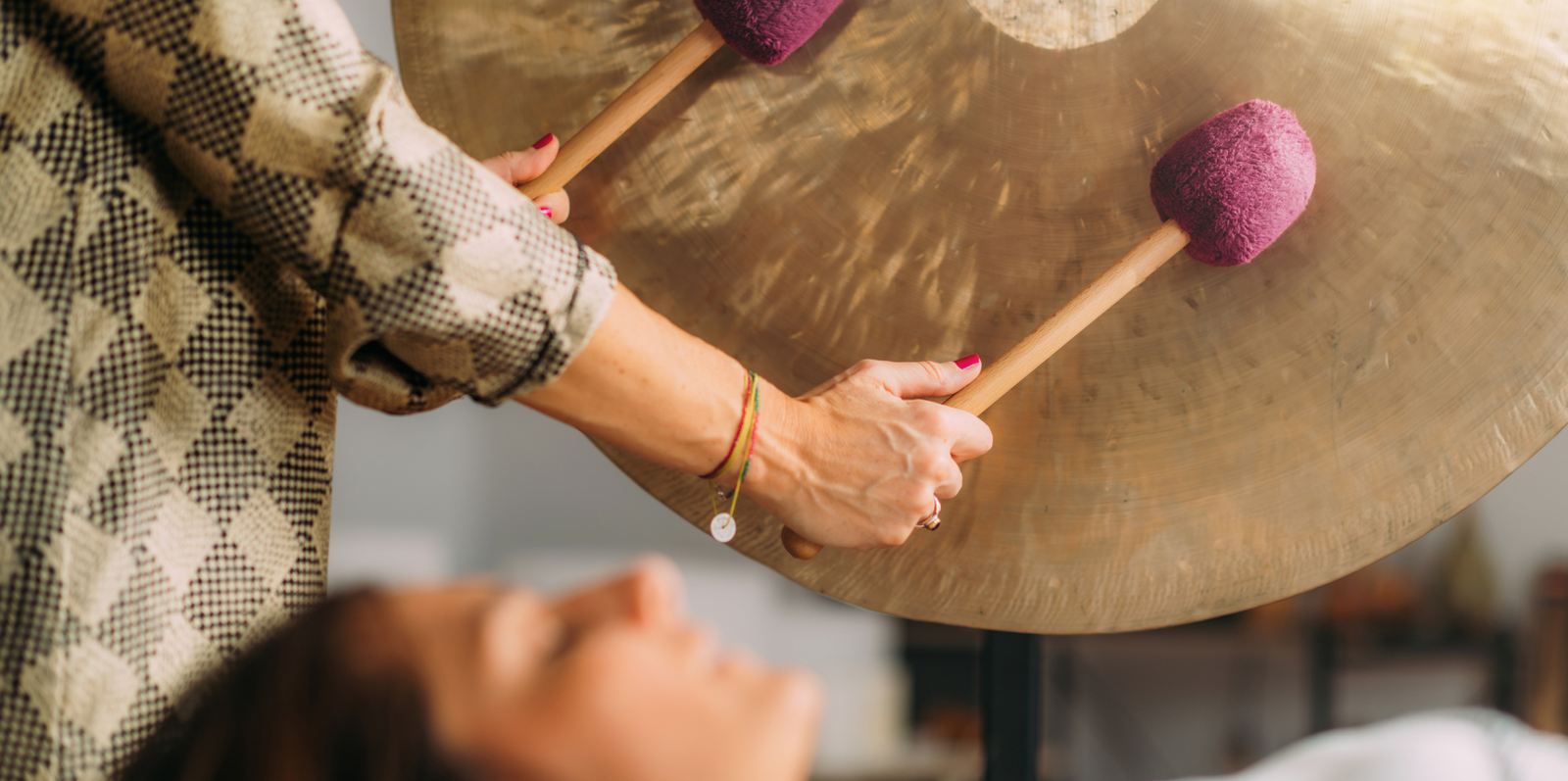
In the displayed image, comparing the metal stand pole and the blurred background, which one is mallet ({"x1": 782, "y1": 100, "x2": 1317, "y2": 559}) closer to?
the metal stand pole

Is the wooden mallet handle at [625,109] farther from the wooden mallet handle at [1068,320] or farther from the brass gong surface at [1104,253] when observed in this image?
the wooden mallet handle at [1068,320]

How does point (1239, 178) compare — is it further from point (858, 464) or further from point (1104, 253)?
point (858, 464)

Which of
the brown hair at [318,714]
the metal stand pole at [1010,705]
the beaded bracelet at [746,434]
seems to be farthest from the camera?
the metal stand pole at [1010,705]

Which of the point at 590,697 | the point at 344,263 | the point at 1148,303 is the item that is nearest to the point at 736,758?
the point at 590,697

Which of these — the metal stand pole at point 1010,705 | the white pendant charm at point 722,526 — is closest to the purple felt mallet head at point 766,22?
the white pendant charm at point 722,526

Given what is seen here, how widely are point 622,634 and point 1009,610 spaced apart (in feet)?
0.91

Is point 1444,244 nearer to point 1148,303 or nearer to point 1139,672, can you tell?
point 1148,303

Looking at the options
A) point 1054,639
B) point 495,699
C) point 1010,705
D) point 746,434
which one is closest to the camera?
point 495,699

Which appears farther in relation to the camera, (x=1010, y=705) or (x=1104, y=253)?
(x=1010, y=705)

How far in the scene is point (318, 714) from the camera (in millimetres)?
367

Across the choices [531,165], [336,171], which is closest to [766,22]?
[531,165]

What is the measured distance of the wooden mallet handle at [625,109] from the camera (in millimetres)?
548

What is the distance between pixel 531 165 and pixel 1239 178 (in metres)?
0.38

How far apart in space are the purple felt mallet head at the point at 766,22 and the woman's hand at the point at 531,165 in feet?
0.38
